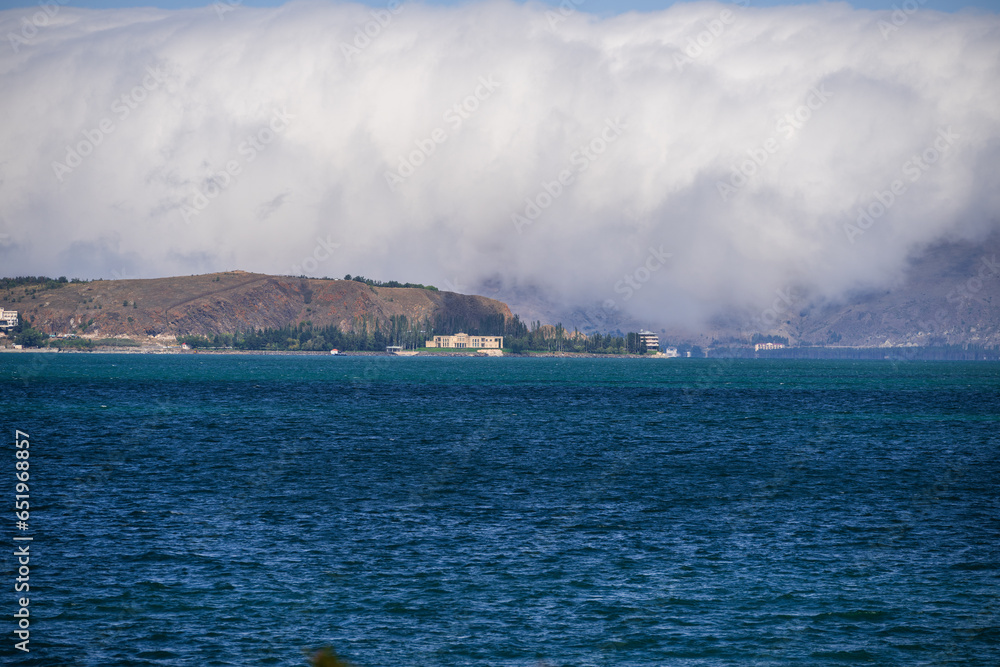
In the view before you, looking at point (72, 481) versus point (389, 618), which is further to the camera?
point (72, 481)

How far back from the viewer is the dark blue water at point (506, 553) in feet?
105

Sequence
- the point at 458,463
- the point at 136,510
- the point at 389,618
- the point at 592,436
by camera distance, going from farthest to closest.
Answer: the point at 592,436
the point at 458,463
the point at 136,510
the point at 389,618

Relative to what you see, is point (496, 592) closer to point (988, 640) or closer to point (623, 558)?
point (623, 558)

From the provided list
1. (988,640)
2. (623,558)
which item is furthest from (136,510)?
(988,640)

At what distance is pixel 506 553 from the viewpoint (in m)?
43.0

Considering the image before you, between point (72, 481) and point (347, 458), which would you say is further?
point (347, 458)

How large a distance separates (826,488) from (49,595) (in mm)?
50575

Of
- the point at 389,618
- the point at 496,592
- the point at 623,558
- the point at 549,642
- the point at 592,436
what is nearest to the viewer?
the point at 549,642

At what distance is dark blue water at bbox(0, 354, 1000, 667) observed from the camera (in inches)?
1256

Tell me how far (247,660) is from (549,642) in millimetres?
10098

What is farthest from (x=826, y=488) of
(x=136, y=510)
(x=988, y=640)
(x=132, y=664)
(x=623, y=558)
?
(x=132, y=664)

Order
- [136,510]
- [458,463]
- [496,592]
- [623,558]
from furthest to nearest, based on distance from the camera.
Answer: [458,463] < [136,510] < [623,558] < [496,592]

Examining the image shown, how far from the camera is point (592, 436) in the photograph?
343ft

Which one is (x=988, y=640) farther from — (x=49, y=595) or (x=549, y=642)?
(x=49, y=595)
